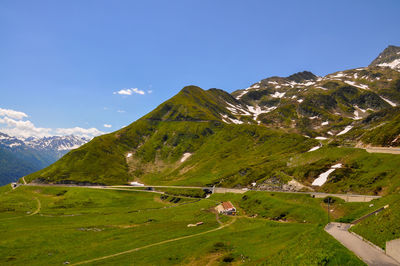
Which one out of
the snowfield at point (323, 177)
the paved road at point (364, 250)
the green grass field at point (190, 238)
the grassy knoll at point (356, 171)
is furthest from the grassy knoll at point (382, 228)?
the snowfield at point (323, 177)

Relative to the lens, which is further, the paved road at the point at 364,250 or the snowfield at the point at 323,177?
the snowfield at the point at 323,177

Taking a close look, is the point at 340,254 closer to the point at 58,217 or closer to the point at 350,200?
the point at 350,200

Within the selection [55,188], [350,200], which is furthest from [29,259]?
[55,188]

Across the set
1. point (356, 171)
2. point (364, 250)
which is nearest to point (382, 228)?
point (364, 250)

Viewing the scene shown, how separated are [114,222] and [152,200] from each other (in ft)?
204

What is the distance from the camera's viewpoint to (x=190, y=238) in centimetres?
6150

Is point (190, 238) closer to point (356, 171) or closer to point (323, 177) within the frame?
point (323, 177)

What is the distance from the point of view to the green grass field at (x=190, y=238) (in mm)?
36156

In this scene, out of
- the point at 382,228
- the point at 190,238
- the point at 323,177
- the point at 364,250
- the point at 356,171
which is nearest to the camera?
the point at 364,250

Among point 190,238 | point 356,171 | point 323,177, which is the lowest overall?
point 190,238

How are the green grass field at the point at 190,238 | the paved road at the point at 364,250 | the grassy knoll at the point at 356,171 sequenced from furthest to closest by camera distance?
the grassy knoll at the point at 356,171 → the green grass field at the point at 190,238 → the paved road at the point at 364,250

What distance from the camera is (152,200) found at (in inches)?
6334

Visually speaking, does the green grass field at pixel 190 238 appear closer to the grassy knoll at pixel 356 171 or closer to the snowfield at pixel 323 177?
the snowfield at pixel 323 177

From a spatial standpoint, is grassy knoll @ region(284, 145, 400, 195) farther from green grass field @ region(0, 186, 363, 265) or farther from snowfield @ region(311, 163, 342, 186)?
green grass field @ region(0, 186, 363, 265)
